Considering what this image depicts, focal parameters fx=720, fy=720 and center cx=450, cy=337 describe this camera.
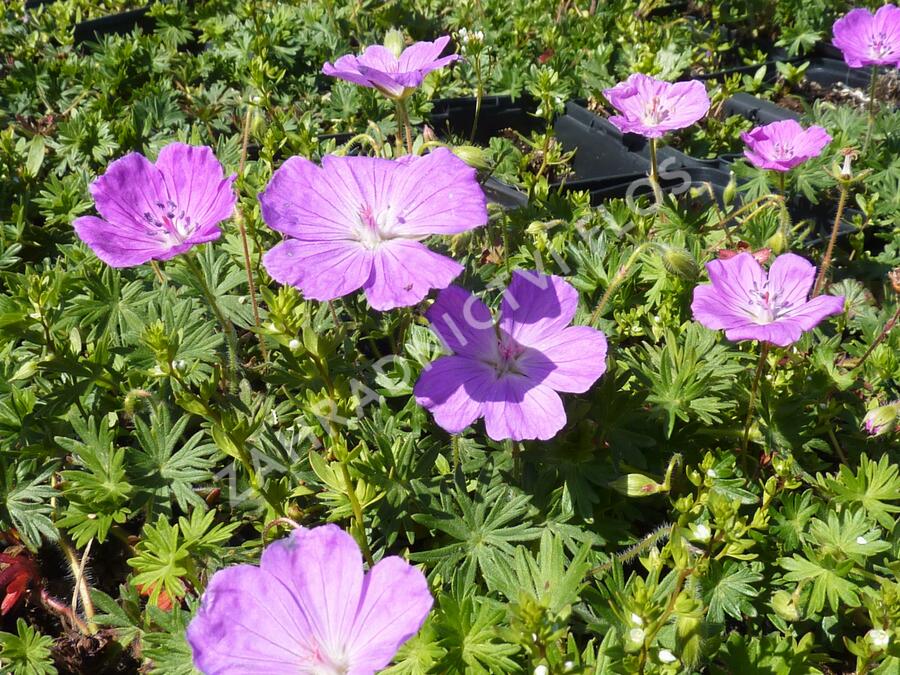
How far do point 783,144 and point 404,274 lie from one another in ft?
5.27

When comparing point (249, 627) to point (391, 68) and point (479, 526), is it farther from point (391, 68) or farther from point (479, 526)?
point (391, 68)

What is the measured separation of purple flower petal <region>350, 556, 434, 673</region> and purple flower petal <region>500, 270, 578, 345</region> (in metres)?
0.59

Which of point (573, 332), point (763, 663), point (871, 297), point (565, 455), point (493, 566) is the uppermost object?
point (573, 332)

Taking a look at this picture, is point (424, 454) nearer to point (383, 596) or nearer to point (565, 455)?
point (565, 455)

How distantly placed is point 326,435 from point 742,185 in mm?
2271

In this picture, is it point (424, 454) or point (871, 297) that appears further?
point (871, 297)

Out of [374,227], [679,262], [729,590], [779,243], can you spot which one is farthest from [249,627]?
[779,243]

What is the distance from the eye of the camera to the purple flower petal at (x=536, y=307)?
5.03ft

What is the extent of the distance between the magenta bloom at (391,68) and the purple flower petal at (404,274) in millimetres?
526

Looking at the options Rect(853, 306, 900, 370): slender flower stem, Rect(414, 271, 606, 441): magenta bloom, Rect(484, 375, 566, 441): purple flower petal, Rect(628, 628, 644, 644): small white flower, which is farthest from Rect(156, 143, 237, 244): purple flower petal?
Rect(853, 306, 900, 370): slender flower stem

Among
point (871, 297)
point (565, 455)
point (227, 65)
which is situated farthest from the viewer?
point (227, 65)

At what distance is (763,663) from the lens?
1.51 metres

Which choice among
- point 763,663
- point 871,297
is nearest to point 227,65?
point 871,297

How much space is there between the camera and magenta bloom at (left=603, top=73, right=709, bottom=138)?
243cm
